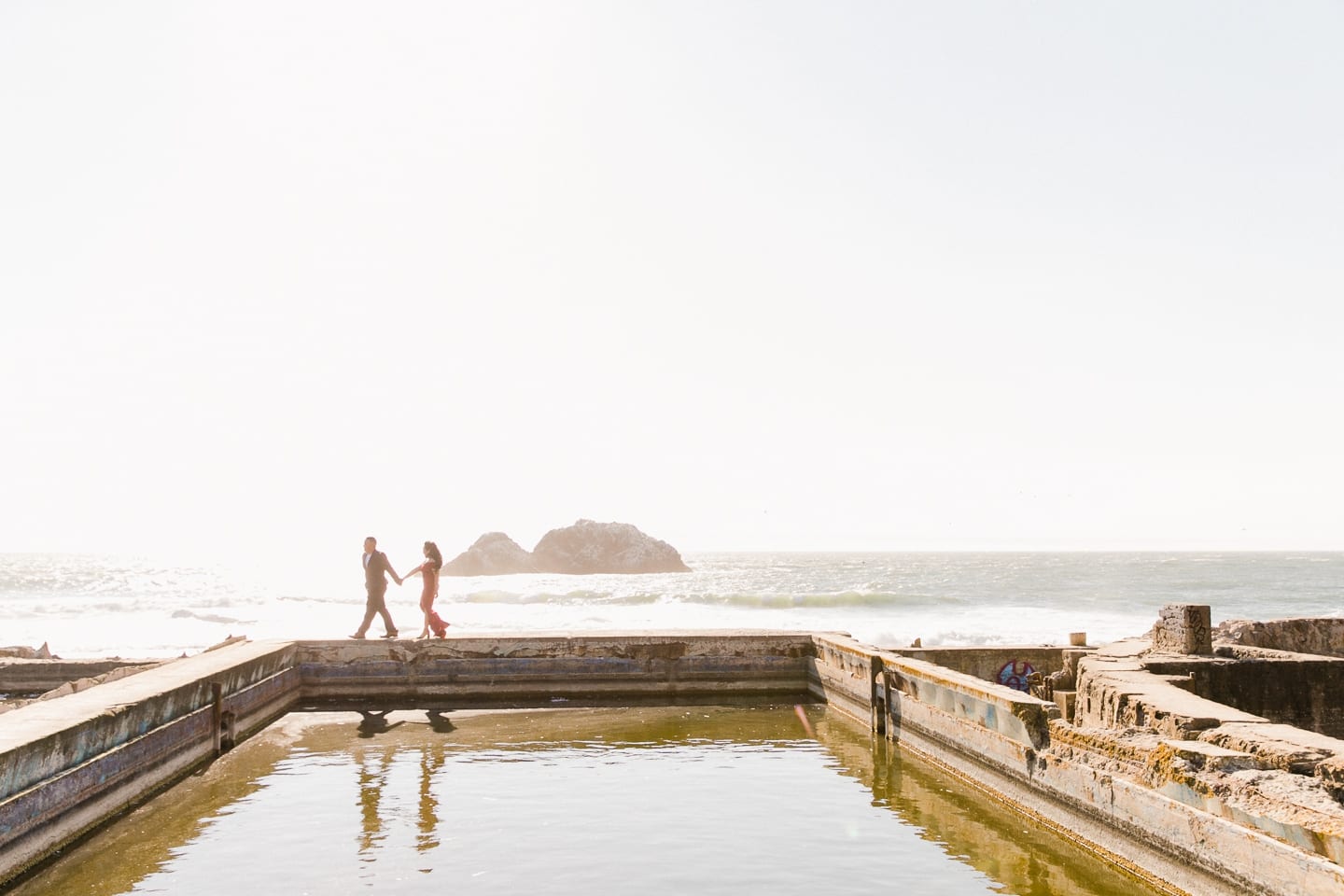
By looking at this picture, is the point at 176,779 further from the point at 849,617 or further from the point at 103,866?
the point at 849,617

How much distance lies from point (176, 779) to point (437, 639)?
5.26 meters

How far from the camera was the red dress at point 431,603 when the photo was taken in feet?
50.0

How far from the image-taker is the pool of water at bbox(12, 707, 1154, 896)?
6.88 m

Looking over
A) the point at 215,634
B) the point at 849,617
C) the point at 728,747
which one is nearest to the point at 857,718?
the point at 728,747

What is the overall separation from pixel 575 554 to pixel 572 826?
130452mm

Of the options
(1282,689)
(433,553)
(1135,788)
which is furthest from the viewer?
(433,553)

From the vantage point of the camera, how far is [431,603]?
15.5 meters

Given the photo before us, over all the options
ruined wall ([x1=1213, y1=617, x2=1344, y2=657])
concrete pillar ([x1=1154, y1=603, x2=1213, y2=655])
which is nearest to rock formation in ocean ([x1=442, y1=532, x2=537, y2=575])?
ruined wall ([x1=1213, y1=617, x2=1344, y2=657])

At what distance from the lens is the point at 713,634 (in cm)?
1545

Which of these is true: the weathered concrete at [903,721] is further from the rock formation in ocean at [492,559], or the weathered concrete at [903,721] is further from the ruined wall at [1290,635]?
the rock formation in ocean at [492,559]

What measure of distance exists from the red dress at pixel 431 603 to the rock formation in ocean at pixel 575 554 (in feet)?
396

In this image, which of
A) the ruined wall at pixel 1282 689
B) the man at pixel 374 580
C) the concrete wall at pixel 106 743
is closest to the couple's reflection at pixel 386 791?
the concrete wall at pixel 106 743

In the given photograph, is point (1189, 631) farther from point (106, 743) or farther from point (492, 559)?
point (492, 559)

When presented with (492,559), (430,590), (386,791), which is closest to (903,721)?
(386,791)
